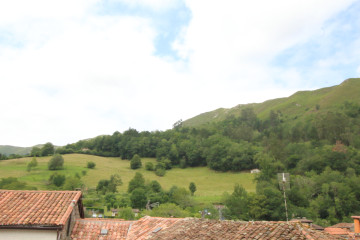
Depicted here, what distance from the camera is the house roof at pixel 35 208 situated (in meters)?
12.8

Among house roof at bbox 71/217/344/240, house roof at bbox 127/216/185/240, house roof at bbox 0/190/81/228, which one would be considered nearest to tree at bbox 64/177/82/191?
house roof at bbox 0/190/81/228

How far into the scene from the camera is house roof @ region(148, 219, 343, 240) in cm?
963

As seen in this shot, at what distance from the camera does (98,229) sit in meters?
15.7

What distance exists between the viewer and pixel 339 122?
105 meters

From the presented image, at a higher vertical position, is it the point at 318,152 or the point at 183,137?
the point at 183,137

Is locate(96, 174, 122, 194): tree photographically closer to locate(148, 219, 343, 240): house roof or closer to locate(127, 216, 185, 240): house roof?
locate(127, 216, 185, 240): house roof

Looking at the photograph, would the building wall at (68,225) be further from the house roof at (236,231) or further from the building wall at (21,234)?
the house roof at (236,231)

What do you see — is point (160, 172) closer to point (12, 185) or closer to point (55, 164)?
point (55, 164)

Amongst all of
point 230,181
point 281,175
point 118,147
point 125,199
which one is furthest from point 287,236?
point 118,147

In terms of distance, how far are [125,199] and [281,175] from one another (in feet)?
183

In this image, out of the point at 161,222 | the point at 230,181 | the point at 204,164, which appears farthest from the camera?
the point at 204,164

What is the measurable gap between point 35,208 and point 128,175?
8512cm

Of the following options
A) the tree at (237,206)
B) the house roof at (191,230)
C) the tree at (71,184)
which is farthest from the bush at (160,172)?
the house roof at (191,230)

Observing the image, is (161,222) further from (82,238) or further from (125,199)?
(125,199)
